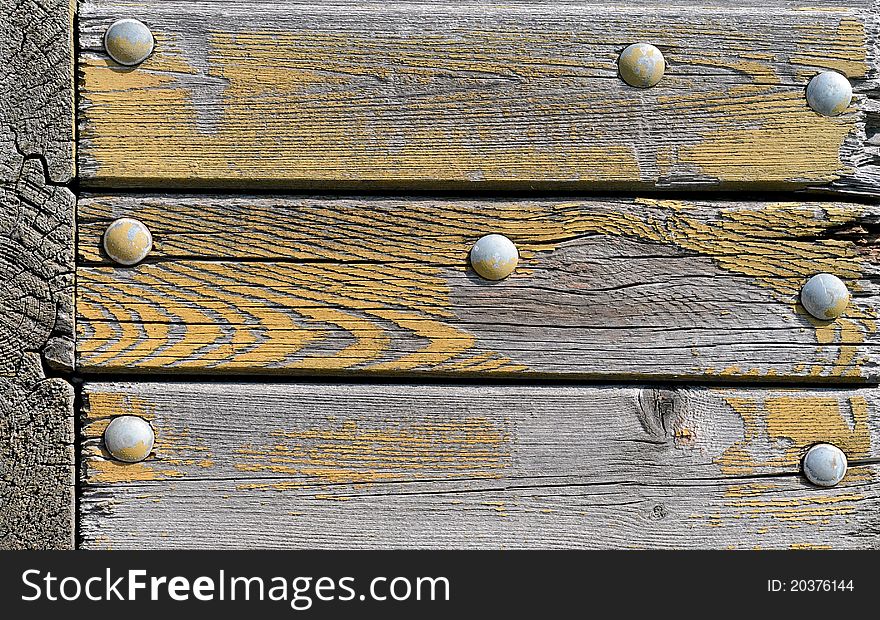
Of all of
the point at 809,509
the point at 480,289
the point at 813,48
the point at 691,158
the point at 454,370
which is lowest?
the point at 809,509

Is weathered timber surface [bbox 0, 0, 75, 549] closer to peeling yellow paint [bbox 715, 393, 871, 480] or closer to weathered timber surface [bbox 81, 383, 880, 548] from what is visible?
weathered timber surface [bbox 81, 383, 880, 548]

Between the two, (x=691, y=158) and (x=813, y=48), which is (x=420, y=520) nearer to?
(x=691, y=158)

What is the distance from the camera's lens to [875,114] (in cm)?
136

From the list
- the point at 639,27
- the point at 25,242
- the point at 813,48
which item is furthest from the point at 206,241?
the point at 813,48

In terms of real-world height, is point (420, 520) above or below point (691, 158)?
below

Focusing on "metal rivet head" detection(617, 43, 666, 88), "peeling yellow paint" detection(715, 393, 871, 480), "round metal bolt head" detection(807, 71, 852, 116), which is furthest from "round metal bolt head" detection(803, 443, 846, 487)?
"metal rivet head" detection(617, 43, 666, 88)

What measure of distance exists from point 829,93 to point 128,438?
1243 mm

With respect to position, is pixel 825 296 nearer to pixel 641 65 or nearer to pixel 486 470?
pixel 641 65

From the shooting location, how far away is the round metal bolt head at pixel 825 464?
1.37 meters

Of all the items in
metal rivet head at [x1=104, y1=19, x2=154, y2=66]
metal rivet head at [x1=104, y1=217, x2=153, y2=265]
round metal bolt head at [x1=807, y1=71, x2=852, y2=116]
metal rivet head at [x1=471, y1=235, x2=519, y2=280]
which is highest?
metal rivet head at [x1=104, y1=19, x2=154, y2=66]

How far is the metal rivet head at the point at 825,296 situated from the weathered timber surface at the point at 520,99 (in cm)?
16

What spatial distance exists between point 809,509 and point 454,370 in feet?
2.08

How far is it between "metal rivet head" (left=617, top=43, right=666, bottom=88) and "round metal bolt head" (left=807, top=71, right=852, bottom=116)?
0.24m

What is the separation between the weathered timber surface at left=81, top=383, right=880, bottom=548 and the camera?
137 cm
